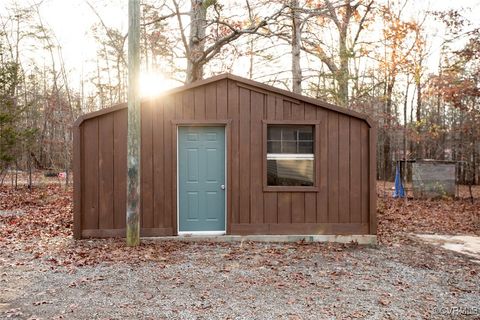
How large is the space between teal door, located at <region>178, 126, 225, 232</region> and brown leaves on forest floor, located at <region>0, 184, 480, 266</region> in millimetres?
663

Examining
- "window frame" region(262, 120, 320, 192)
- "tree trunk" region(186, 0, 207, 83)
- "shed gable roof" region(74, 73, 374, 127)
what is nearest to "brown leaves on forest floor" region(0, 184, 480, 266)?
"window frame" region(262, 120, 320, 192)

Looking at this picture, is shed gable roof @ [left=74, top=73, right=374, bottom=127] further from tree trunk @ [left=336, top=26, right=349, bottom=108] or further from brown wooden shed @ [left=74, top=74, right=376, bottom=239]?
tree trunk @ [left=336, top=26, right=349, bottom=108]

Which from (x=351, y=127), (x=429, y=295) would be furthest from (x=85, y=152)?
(x=429, y=295)

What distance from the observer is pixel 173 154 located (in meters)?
7.29

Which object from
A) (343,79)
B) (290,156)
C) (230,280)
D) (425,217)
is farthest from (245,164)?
(343,79)

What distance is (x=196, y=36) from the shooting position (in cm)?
1180

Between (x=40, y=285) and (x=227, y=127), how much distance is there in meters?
3.99

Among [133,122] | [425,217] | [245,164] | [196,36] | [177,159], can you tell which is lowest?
[425,217]

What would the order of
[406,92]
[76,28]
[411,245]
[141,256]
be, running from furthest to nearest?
[406,92]
[76,28]
[411,245]
[141,256]

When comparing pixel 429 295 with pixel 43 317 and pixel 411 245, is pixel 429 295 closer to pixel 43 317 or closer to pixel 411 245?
pixel 411 245

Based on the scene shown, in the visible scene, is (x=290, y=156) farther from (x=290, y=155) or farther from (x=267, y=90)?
(x=267, y=90)

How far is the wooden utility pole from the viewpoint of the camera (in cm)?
655

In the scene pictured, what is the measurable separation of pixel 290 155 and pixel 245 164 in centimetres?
85

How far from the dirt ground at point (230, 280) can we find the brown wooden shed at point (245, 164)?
51 centimetres
